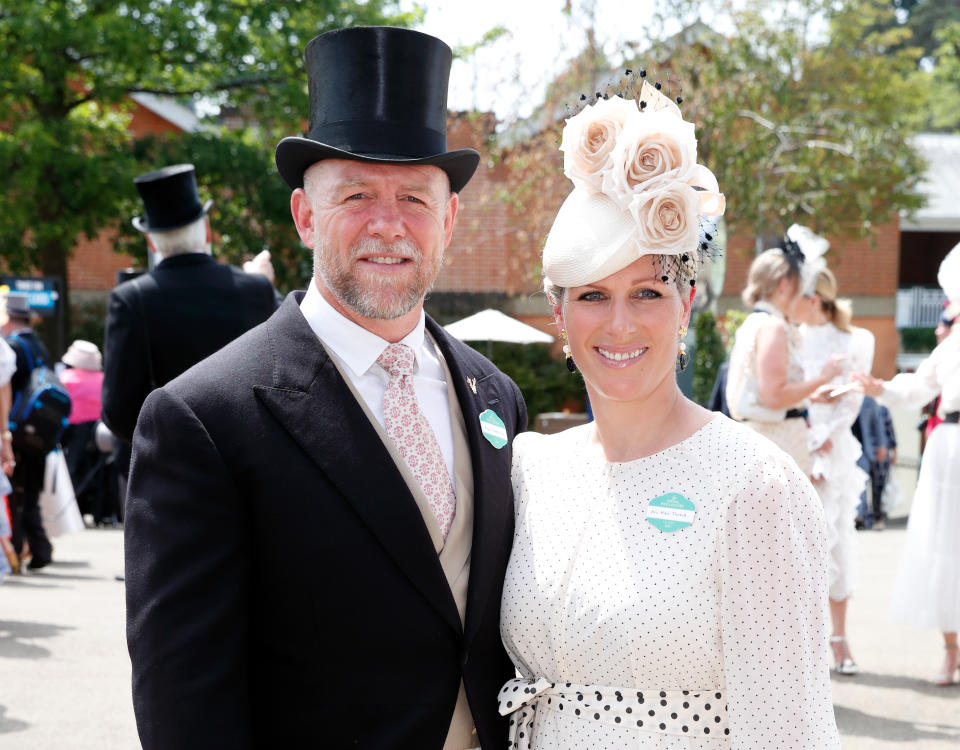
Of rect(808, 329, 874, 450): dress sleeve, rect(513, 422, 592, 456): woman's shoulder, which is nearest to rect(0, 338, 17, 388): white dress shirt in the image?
rect(808, 329, 874, 450): dress sleeve

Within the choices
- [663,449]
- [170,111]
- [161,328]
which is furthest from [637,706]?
[170,111]

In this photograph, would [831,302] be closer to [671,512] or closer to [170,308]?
[170,308]

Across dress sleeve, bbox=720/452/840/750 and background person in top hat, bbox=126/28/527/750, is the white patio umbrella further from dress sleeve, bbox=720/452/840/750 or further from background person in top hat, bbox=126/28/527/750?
dress sleeve, bbox=720/452/840/750

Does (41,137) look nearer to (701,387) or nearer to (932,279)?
(701,387)

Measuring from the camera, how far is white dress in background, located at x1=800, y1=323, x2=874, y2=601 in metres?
6.05

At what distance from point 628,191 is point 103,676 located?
4.90 m

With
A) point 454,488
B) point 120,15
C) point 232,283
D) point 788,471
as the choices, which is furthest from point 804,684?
point 120,15

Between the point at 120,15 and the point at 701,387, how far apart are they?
37.8 feet

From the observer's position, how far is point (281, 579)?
2.13 meters

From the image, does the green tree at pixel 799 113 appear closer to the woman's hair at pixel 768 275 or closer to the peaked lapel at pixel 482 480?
the woman's hair at pixel 768 275

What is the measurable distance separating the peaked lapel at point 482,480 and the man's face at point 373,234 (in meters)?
0.22

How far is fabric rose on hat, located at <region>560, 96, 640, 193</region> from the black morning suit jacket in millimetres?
691

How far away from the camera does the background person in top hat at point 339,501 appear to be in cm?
206

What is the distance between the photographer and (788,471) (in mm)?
2164
